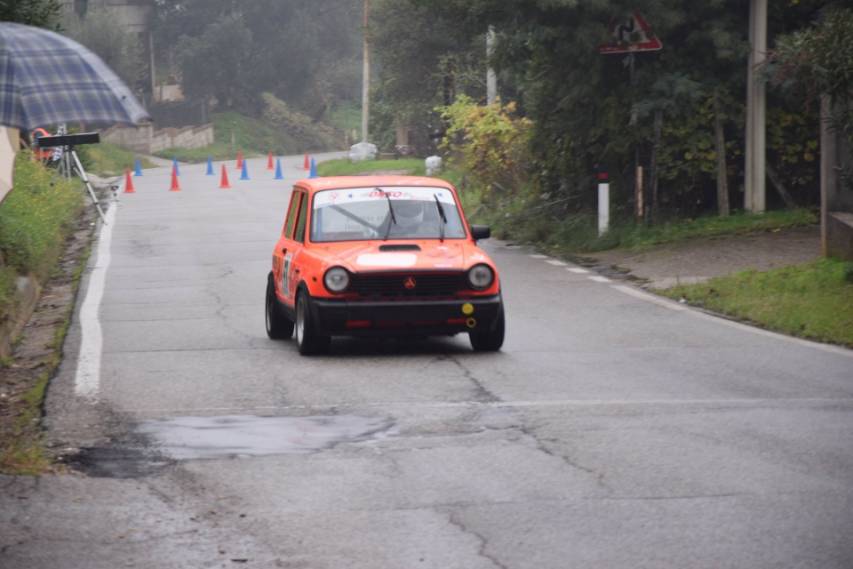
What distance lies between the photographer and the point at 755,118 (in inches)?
855

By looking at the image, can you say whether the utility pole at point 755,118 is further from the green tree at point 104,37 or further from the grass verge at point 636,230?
the green tree at point 104,37

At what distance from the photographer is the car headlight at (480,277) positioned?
12.6 m

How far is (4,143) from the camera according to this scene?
53.7 ft

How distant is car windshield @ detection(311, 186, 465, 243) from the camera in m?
13.4

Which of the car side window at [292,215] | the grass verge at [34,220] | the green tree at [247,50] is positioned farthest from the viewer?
the green tree at [247,50]

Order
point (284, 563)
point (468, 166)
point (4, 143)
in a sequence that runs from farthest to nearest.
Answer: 1. point (468, 166)
2. point (4, 143)
3. point (284, 563)

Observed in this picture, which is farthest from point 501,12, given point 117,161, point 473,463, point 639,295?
point 117,161

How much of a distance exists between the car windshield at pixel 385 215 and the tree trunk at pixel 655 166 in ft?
28.4

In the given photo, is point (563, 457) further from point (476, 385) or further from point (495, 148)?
point (495, 148)

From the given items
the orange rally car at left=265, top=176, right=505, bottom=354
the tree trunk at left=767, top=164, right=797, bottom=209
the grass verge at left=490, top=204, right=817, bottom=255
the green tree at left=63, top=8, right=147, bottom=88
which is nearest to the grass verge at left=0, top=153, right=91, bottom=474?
the orange rally car at left=265, top=176, right=505, bottom=354

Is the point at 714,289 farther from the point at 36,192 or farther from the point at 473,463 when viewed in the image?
the point at 36,192

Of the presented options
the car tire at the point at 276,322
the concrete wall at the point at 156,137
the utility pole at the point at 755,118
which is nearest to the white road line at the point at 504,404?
the car tire at the point at 276,322

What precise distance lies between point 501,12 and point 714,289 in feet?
20.7

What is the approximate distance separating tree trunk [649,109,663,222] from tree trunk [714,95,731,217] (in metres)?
0.78
